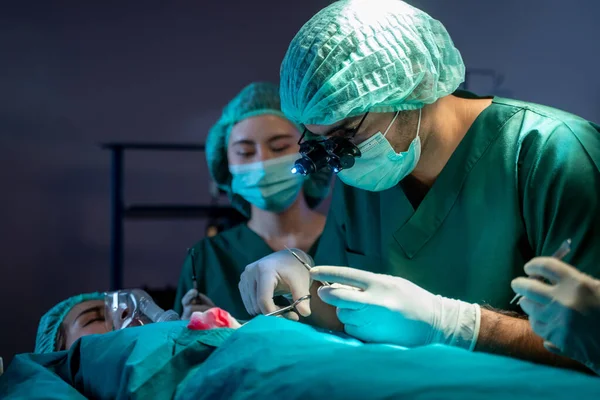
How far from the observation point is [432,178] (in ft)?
5.69

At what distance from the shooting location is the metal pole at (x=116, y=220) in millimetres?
3006

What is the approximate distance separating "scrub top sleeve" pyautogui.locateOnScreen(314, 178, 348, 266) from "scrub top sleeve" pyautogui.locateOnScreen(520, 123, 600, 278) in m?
0.61

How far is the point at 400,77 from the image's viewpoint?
1531 millimetres

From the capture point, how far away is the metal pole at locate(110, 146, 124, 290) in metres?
3.01

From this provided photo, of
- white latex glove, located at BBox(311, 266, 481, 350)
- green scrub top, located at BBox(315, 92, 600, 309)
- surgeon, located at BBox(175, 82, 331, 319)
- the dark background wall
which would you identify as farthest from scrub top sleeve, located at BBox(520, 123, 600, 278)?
the dark background wall

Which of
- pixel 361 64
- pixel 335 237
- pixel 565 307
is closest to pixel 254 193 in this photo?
pixel 335 237

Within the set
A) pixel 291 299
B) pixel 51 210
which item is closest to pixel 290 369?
pixel 291 299

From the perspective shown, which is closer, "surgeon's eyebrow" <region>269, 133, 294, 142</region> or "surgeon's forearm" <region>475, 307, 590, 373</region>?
"surgeon's forearm" <region>475, 307, 590, 373</region>

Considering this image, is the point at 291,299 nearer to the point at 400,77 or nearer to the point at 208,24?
the point at 400,77

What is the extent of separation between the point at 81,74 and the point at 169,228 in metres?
0.89

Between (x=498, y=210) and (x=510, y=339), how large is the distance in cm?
37

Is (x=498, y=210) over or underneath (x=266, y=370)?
over

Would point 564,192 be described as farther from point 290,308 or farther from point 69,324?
point 69,324

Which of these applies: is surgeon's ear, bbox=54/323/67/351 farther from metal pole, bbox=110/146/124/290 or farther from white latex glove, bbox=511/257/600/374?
white latex glove, bbox=511/257/600/374
